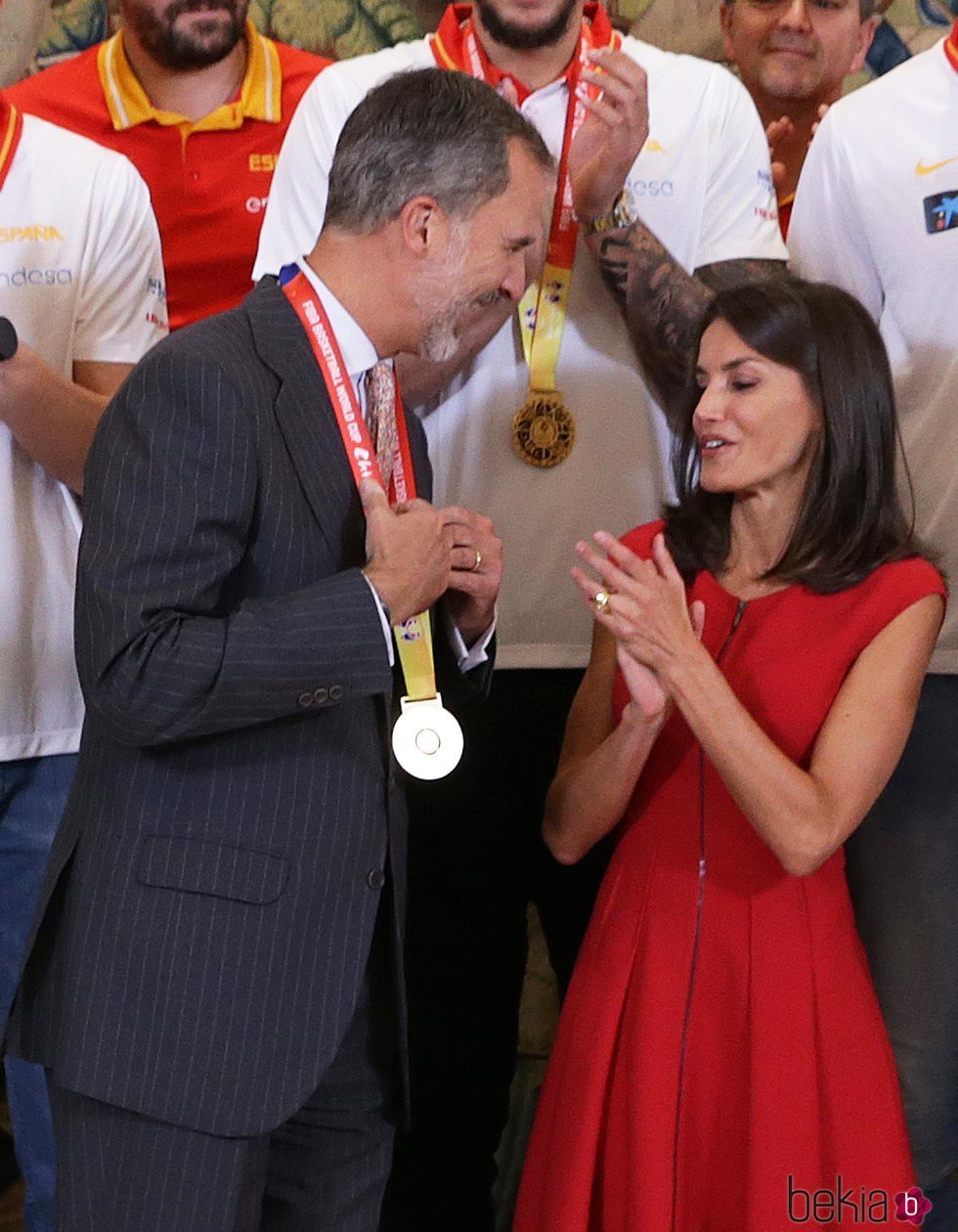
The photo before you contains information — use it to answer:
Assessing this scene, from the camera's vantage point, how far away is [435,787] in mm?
2723

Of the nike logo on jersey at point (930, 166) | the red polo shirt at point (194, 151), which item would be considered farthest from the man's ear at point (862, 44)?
the red polo shirt at point (194, 151)

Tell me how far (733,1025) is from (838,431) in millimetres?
839

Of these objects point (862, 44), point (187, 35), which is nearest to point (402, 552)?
point (187, 35)

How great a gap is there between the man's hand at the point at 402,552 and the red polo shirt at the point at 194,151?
1.40 meters

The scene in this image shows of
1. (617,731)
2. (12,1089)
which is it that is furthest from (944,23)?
(12,1089)

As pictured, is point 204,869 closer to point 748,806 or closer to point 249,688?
point 249,688

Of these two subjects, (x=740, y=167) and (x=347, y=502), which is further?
(x=740, y=167)

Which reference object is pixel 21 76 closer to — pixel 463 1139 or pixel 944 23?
pixel 944 23

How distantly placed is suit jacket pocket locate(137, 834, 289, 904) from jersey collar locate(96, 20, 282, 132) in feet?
6.16

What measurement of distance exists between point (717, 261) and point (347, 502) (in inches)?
45.6

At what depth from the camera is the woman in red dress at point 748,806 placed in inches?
80.4

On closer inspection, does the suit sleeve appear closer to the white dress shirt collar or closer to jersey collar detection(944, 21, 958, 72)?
the white dress shirt collar

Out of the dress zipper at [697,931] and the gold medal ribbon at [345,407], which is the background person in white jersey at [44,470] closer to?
the gold medal ribbon at [345,407]

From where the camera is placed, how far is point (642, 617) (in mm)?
2037
